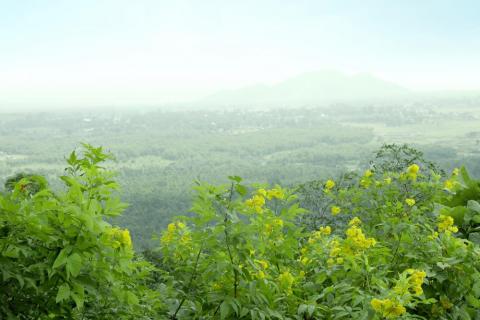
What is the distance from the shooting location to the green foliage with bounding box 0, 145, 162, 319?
5.15 ft

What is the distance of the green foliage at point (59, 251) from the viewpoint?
1.57 metres

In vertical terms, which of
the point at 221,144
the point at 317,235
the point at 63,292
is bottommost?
the point at 221,144

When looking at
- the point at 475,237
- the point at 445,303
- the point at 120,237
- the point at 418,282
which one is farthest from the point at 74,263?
the point at 475,237

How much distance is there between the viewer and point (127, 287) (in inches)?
85.4

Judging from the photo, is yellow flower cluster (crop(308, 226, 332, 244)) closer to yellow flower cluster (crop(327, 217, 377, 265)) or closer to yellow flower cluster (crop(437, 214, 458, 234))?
yellow flower cluster (crop(327, 217, 377, 265))

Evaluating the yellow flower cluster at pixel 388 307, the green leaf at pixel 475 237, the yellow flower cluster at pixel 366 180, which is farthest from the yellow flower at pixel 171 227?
the yellow flower cluster at pixel 366 180

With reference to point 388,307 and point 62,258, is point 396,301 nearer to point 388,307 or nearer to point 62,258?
point 388,307

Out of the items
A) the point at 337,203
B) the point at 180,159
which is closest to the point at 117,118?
the point at 180,159

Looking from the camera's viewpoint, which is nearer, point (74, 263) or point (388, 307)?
point (74, 263)

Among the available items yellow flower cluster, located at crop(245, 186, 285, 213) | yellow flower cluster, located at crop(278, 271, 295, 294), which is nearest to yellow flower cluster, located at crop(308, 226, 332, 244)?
yellow flower cluster, located at crop(245, 186, 285, 213)

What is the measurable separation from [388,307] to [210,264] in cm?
71

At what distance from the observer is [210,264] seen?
2.01m

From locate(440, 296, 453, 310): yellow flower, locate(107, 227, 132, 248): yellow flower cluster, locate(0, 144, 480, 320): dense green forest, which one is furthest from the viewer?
locate(440, 296, 453, 310): yellow flower

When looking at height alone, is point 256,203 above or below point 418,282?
above
